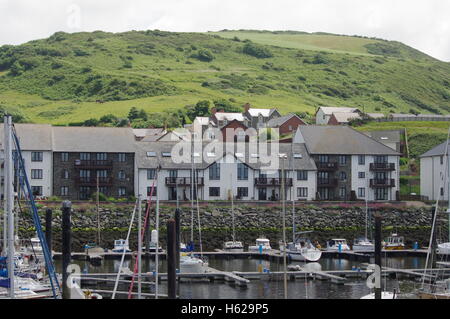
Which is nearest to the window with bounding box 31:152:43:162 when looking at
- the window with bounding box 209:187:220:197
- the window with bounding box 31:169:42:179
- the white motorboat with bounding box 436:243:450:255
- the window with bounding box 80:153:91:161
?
the window with bounding box 31:169:42:179

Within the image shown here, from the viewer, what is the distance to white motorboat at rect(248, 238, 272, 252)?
7094 centimetres

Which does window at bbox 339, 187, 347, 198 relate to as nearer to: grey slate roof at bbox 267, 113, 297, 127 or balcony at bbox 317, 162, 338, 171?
balcony at bbox 317, 162, 338, 171

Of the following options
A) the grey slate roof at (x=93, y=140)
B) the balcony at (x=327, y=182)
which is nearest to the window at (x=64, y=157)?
the grey slate roof at (x=93, y=140)

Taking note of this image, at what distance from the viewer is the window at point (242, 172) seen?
303 feet

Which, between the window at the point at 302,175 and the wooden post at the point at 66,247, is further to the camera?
the window at the point at 302,175

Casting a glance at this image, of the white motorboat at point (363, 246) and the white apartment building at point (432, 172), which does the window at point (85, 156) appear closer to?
the white motorboat at point (363, 246)

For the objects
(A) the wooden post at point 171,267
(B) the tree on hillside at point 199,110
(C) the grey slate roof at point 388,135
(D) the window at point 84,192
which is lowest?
(A) the wooden post at point 171,267

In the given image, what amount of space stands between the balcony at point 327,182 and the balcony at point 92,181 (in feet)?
79.6

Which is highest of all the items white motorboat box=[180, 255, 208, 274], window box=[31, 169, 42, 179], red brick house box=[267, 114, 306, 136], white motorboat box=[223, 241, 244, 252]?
red brick house box=[267, 114, 306, 136]

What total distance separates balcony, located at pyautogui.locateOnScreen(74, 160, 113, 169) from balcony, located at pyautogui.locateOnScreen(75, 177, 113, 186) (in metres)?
1.27

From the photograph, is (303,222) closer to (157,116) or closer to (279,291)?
(279,291)

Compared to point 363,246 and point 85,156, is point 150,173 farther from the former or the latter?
point 363,246
